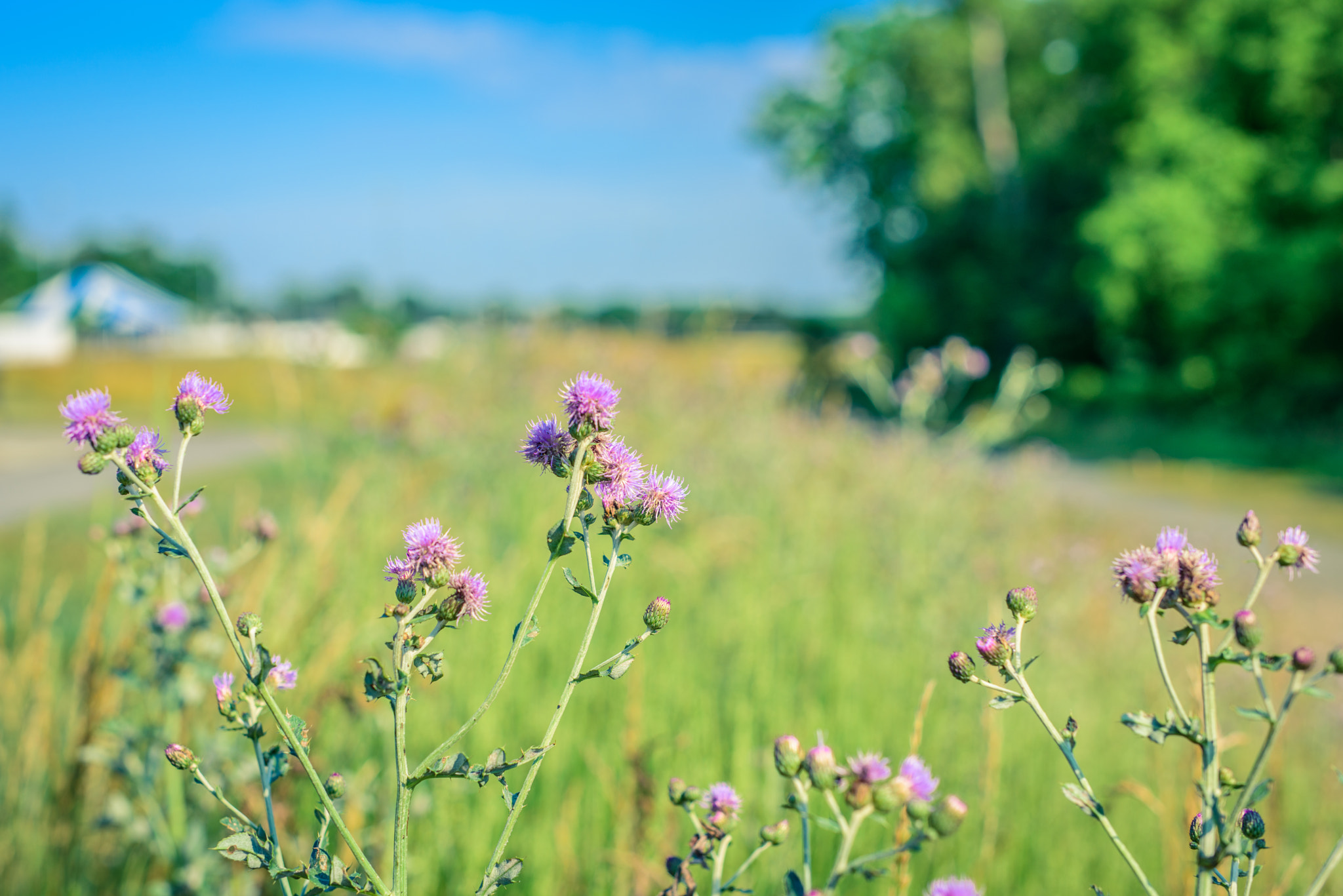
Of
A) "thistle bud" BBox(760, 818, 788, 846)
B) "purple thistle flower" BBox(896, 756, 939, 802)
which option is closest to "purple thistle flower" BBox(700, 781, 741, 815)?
"thistle bud" BBox(760, 818, 788, 846)

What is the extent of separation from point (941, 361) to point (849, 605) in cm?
186

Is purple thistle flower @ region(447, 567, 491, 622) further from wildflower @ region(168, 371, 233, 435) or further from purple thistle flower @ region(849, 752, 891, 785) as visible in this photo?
purple thistle flower @ region(849, 752, 891, 785)

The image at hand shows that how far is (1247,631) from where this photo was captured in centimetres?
85

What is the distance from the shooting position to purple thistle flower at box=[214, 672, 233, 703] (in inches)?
36.5

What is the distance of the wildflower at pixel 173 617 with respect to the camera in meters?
1.81

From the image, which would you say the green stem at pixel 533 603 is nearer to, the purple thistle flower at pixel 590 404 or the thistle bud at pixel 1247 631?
the purple thistle flower at pixel 590 404

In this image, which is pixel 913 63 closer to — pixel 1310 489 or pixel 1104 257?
pixel 1104 257

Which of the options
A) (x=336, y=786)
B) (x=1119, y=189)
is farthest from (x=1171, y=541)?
(x=1119, y=189)

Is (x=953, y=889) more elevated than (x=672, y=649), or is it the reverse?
(x=672, y=649)

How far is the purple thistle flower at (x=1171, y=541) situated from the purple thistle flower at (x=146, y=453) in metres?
0.92

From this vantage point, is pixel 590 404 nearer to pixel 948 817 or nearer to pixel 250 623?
pixel 250 623

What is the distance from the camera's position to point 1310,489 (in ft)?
40.7

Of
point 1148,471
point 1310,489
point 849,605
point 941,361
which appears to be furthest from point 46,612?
point 1148,471

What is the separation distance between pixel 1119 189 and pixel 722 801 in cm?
2176
